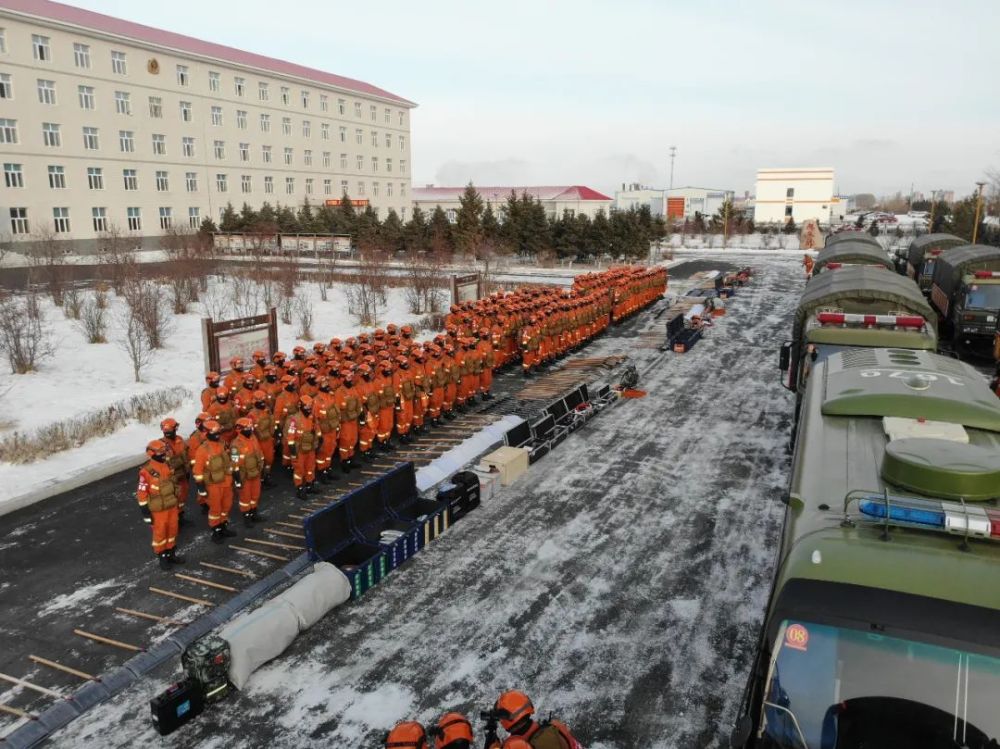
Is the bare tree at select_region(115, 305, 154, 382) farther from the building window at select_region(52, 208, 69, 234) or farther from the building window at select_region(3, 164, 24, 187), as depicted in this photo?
the building window at select_region(52, 208, 69, 234)

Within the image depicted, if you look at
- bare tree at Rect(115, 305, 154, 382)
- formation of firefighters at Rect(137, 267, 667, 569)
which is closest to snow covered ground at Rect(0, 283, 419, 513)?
bare tree at Rect(115, 305, 154, 382)

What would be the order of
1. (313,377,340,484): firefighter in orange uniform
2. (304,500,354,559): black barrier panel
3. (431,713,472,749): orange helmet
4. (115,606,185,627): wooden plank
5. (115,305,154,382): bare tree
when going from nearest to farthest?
1. (431,713,472,749): orange helmet
2. (115,606,185,627): wooden plank
3. (304,500,354,559): black barrier panel
4. (313,377,340,484): firefighter in orange uniform
5. (115,305,154,382): bare tree

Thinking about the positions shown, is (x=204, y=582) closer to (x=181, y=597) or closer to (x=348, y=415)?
(x=181, y=597)

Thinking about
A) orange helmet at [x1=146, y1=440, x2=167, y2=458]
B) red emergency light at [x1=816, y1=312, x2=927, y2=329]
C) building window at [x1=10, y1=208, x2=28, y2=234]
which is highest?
building window at [x1=10, y1=208, x2=28, y2=234]

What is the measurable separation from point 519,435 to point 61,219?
47.3m

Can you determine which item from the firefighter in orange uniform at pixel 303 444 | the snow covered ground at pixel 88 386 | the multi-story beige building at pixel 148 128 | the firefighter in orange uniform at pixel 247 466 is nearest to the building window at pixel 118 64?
the multi-story beige building at pixel 148 128

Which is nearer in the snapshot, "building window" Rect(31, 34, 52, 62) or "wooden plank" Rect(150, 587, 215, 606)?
"wooden plank" Rect(150, 587, 215, 606)

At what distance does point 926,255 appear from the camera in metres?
32.2

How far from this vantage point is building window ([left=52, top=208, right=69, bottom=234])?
46.9 m

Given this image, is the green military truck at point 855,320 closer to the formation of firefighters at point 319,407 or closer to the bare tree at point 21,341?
the formation of firefighters at point 319,407

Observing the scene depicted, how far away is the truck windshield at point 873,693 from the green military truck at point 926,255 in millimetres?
31069

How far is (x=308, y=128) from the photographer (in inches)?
2616

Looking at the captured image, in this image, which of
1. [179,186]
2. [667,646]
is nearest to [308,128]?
[179,186]

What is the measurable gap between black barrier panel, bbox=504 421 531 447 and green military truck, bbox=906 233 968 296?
24.6 metres
